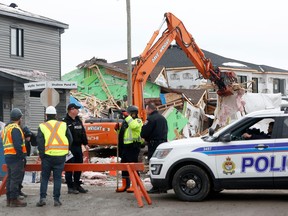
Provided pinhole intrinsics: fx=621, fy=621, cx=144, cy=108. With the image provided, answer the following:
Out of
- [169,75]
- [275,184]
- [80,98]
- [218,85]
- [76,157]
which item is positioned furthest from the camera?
[169,75]

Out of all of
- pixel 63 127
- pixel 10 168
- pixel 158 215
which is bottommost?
pixel 158 215

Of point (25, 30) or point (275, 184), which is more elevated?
point (25, 30)

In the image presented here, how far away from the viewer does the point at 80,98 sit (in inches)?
1464

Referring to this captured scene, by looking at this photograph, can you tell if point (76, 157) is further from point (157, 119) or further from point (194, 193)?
point (194, 193)

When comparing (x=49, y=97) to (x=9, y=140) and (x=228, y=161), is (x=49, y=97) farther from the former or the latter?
(x=228, y=161)

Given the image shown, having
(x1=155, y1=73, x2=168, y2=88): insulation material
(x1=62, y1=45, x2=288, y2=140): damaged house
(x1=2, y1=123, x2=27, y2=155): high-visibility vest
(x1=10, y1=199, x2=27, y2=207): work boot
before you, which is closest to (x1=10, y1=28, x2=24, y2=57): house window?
(x1=62, y1=45, x2=288, y2=140): damaged house

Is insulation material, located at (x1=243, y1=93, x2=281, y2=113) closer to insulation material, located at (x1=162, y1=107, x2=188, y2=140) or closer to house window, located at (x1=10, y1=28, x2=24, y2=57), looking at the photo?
insulation material, located at (x1=162, y1=107, x2=188, y2=140)

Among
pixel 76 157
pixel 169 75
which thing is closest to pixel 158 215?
pixel 76 157

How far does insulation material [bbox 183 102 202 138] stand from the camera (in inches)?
1563

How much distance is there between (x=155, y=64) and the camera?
22.7 meters

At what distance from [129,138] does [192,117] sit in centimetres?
2808

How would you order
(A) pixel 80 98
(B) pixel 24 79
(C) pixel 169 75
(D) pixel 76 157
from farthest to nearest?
1. (C) pixel 169 75
2. (A) pixel 80 98
3. (B) pixel 24 79
4. (D) pixel 76 157

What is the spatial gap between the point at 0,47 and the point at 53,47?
3941 millimetres

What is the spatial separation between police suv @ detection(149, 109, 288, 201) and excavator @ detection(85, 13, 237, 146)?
924 centimetres
